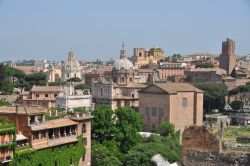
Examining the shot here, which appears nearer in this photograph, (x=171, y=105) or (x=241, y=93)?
(x=171, y=105)

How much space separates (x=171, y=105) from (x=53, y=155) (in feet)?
61.4

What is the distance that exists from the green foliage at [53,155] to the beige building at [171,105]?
1595 centimetres

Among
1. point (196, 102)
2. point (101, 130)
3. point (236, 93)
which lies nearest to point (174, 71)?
point (236, 93)

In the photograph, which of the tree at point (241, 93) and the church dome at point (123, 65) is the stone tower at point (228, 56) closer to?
the tree at point (241, 93)

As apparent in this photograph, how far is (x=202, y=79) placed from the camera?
284 feet

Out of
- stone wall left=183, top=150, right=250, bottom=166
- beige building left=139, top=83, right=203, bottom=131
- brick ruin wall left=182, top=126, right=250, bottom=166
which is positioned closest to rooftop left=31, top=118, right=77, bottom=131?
brick ruin wall left=182, top=126, right=250, bottom=166

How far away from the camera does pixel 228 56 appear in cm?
9881

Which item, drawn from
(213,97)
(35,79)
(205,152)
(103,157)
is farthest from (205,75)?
(205,152)

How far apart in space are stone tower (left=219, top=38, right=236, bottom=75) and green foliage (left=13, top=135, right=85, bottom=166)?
7513 cm

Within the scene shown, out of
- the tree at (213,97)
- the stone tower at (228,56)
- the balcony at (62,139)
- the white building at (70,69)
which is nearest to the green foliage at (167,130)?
the balcony at (62,139)

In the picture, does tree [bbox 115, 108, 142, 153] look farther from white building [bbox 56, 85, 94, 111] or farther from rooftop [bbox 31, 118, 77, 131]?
white building [bbox 56, 85, 94, 111]

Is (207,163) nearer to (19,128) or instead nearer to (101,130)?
(19,128)

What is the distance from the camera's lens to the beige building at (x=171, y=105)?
4100 cm

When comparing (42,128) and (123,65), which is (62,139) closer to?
(42,128)
